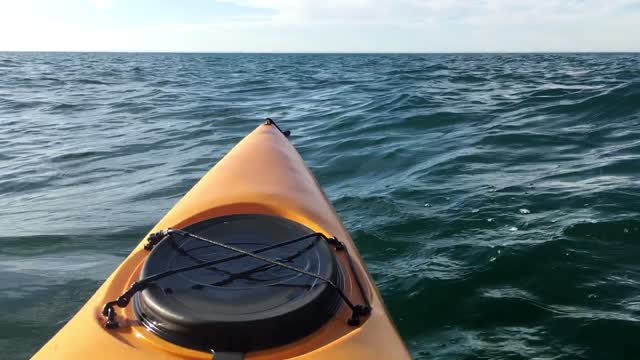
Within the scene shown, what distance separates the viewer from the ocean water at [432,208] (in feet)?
11.9

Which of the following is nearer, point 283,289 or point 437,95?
point 283,289

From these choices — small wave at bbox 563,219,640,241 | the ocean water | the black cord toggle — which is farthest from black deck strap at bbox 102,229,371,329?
small wave at bbox 563,219,640,241

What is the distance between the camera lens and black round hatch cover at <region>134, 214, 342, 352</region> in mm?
2027

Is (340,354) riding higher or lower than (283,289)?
lower

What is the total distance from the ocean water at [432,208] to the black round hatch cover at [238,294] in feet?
4.33

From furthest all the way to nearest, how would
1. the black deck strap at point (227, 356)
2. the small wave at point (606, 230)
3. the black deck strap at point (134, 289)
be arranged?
1. the small wave at point (606, 230)
2. the black deck strap at point (134, 289)
3. the black deck strap at point (227, 356)

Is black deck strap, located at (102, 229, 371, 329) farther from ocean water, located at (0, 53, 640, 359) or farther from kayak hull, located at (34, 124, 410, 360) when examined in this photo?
ocean water, located at (0, 53, 640, 359)

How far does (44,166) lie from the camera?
835cm

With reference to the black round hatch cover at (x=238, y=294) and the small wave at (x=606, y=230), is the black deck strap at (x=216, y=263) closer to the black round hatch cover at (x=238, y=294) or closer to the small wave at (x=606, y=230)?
the black round hatch cover at (x=238, y=294)

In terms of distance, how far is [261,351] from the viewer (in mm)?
2037

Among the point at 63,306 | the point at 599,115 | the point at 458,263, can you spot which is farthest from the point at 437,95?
the point at 63,306

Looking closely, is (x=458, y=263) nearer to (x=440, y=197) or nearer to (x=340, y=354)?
(x=440, y=197)

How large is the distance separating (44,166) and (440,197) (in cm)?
612

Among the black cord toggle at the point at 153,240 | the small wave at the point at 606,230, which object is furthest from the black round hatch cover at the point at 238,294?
the small wave at the point at 606,230
